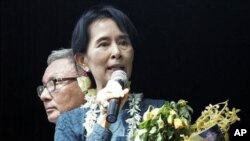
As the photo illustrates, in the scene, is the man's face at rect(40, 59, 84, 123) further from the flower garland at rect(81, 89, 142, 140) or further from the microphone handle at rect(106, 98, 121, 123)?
the microphone handle at rect(106, 98, 121, 123)

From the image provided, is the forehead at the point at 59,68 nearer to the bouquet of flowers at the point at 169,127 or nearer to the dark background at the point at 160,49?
the dark background at the point at 160,49

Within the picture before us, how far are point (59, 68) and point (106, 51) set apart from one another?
50 centimetres

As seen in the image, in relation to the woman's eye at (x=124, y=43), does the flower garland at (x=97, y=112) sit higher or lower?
lower

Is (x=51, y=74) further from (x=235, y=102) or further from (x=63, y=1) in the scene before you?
(x=235, y=102)

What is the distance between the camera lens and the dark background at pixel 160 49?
2154 millimetres

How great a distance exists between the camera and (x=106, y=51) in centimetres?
156

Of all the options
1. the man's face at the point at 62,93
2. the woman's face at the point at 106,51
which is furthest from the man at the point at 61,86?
the woman's face at the point at 106,51

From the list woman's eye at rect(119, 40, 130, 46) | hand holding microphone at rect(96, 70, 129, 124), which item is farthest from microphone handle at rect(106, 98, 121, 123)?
woman's eye at rect(119, 40, 130, 46)

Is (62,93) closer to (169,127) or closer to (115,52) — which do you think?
(115,52)

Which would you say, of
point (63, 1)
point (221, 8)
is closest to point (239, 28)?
point (221, 8)

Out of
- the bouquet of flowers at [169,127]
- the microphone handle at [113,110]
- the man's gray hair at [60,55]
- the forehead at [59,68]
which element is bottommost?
the bouquet of flowers at [169,127]

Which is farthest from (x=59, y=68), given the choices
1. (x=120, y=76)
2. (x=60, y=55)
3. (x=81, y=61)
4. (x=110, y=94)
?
(x=110, y=94)

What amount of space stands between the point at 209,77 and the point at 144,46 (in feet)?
0.98

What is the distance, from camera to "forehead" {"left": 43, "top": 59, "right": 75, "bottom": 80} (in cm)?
200
